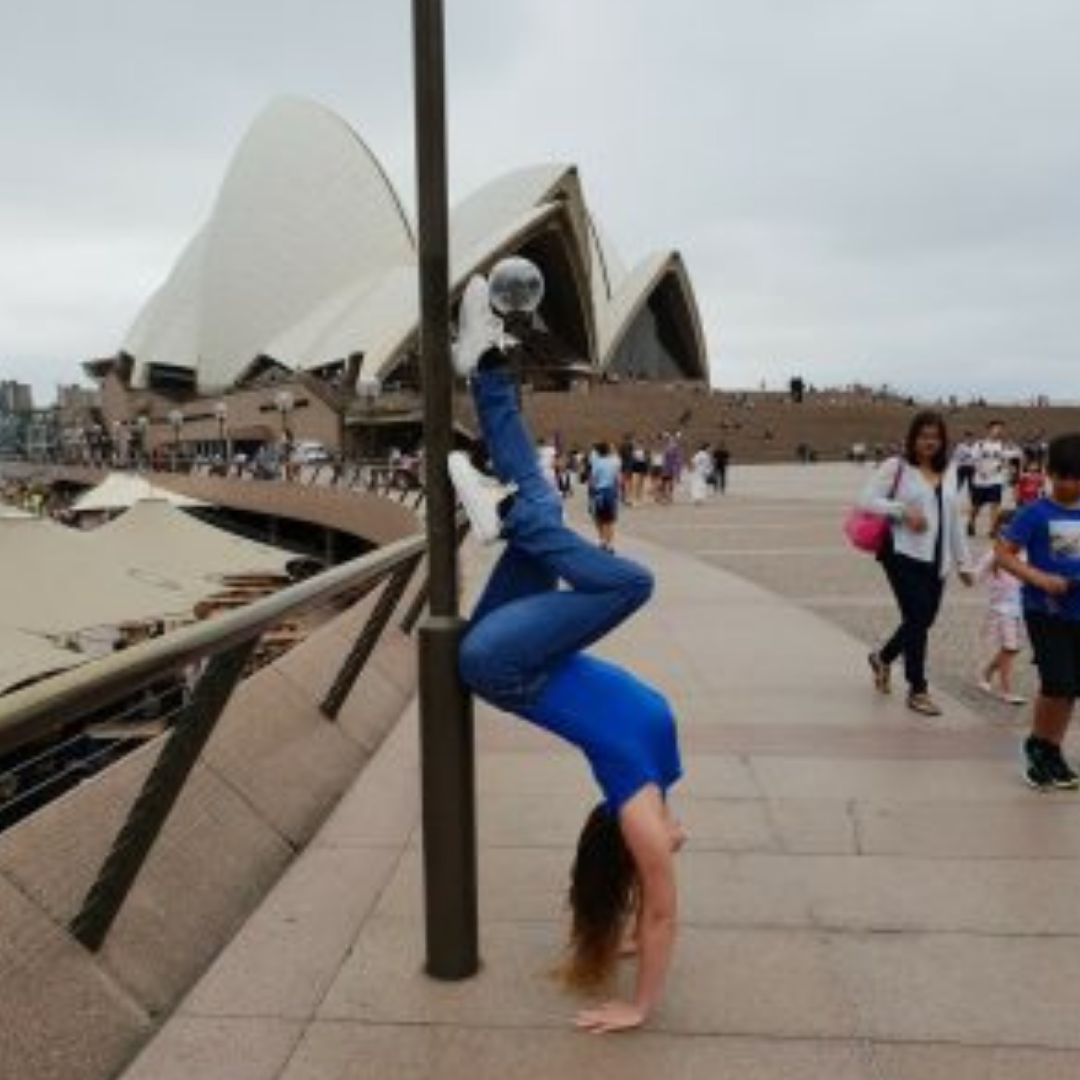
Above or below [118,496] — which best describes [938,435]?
above

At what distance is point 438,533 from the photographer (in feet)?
10.4

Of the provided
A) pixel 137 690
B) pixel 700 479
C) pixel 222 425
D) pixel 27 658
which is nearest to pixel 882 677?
pixel 137 690

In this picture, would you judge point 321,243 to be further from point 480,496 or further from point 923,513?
point 480,496

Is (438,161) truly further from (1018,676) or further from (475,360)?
(1018,676)

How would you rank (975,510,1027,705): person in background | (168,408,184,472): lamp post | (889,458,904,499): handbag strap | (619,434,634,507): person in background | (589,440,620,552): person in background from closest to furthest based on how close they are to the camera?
(889,458,904,499): handbag strap → (975,510,1027,705): person in background → (589,440,620,552): person in background → (619,434,634,507): person in background → (168,408,184,472): lamp post

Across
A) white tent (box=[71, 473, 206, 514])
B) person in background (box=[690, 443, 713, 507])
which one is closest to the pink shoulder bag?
person in background (box=[690, 443, 713, 507])

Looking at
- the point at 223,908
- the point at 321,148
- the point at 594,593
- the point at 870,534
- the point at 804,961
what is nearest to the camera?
the point at 594,593

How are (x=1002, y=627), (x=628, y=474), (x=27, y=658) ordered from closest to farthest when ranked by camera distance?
(x=1002, y=627), (x=27, y=658), (x=628, y=474)

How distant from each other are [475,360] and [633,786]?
0.98 meters

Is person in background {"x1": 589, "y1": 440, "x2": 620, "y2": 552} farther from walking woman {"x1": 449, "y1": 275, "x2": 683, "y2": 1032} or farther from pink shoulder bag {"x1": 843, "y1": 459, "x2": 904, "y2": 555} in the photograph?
walking woman {"x1": 449, "y1": 275, "x2": 683, "y2": 1032}

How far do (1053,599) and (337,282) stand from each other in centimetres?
6265

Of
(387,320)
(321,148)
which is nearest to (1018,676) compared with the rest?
(387,320)

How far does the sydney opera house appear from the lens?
6034cm

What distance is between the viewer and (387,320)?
61.1 m
